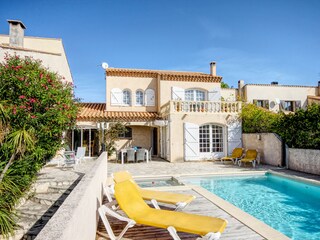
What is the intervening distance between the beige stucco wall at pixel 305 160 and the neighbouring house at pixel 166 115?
15.8ft

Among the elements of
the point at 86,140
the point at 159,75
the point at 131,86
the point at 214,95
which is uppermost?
the point at 159,75

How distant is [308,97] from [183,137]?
2166cm

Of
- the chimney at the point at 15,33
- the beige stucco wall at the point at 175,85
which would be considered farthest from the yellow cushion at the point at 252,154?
the chimney at the point at 15,33

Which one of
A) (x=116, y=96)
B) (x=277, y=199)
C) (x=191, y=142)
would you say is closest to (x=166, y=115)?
(x=191, y=142)

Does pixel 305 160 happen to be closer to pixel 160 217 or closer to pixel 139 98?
pixel 160 217

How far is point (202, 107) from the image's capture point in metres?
17.4

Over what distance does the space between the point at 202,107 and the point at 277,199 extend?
1013 centimetres

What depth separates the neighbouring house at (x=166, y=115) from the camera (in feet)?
54.4

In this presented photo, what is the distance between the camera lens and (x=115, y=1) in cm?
1260

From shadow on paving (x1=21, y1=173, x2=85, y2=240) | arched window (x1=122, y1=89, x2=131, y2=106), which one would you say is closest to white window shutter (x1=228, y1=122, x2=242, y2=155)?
arched window (x1=122, y1=89, x2=131, y2=106)

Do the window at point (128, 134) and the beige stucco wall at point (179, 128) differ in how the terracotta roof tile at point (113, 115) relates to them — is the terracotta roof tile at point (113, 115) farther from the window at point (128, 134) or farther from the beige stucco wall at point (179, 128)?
the beige stucco wall at point (179, 128)

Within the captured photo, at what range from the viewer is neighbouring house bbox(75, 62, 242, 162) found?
1658cm

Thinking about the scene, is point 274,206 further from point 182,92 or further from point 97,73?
point 97,73

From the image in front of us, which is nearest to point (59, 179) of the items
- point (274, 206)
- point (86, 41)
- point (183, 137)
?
point (274, 206)
